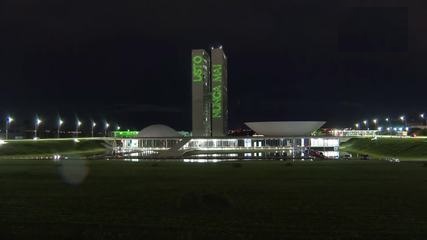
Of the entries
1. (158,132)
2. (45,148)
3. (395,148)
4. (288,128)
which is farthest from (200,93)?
(395,148)

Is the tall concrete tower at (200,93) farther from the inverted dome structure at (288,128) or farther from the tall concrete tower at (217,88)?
the inverted dome structure at (288,128)

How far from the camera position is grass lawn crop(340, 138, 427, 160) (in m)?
62.0

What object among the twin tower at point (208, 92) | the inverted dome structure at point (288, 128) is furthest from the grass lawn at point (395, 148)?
the twin tower at point (208, 92)

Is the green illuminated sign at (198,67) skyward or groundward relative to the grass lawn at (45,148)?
skyward

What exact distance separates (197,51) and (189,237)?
121034 mm

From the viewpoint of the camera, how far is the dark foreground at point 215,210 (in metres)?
12.0

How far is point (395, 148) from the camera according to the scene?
7056 centimetres

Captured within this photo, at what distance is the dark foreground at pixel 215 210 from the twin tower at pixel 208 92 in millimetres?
108061

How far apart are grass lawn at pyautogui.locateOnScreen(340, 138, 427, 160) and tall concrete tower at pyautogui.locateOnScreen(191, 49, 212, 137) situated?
48.8 m

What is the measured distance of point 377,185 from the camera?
23000 mm

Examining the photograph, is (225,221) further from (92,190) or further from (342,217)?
(92,190)

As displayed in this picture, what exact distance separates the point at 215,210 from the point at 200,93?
117 meters

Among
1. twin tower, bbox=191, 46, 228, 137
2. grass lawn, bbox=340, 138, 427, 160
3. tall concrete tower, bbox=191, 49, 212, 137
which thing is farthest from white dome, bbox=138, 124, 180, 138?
grass lawn, bbox=340, 138, 427, 160

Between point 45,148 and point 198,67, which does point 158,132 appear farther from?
point 45,148
